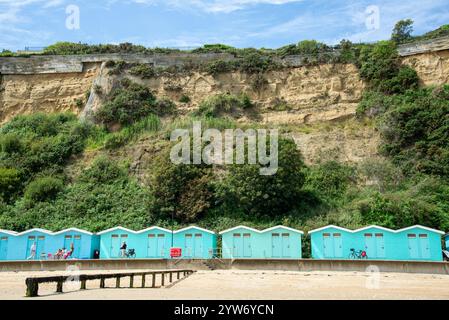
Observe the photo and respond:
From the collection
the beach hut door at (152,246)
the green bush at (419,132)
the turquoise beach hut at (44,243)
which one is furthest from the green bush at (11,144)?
the green bush at (419,132)

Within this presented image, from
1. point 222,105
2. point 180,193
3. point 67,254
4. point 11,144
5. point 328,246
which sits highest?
point 222,105

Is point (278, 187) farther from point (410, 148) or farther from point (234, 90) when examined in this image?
point (234, 90)

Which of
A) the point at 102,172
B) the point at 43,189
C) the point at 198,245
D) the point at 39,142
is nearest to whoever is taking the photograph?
the point at 198,245

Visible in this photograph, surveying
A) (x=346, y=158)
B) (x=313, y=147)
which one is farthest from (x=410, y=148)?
(x=313, y=147)

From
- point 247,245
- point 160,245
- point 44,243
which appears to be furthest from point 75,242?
point 247,245

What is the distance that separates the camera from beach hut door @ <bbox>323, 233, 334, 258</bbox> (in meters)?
27.2

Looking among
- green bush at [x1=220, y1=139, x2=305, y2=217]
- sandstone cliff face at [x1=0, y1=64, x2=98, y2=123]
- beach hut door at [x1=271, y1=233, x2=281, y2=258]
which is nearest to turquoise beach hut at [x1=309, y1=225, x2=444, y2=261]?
beach hut door at [x1=271, y1=233, x2=281, y2=258]

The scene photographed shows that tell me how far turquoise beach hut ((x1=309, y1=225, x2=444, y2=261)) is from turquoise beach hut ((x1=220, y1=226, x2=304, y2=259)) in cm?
127

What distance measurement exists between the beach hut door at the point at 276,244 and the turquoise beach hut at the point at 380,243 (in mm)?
2108

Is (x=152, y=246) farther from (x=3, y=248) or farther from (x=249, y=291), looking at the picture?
(x=249, y=291)

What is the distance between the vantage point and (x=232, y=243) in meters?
28.2

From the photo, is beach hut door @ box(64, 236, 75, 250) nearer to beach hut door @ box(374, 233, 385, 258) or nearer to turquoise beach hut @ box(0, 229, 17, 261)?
turquoise beach hut @ box(0, 229, 17, 261)

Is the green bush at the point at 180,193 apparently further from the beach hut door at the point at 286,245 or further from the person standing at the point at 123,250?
the beach hut door at the point at 286,245

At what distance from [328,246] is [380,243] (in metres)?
3.12
